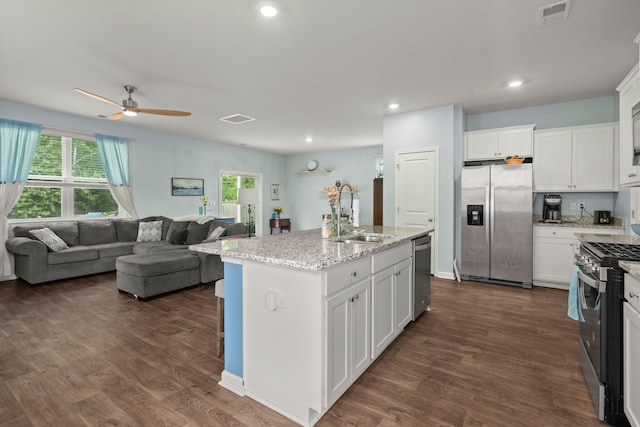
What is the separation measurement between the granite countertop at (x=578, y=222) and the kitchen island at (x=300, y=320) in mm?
3342

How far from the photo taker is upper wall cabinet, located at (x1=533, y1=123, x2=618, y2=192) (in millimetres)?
4090

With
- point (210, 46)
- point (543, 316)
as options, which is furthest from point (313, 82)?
point (543, 316)

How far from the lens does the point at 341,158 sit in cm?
893

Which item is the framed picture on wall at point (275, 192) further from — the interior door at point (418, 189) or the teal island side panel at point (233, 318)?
the teal island side panel at point (233, 318)

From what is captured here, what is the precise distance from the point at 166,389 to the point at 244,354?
1.87ft

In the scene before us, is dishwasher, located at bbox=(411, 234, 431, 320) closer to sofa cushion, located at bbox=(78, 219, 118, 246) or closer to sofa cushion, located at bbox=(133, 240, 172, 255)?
sofa cushion, located at bbox=(133, 240, 172, 255)

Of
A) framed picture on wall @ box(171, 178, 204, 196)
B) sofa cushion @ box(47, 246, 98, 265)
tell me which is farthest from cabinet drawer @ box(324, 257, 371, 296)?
framed picture on wall @ box(171, 178, 204, 196)

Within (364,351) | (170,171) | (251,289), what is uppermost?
(170,171)

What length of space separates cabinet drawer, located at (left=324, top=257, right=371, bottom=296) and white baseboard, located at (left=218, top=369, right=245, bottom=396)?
924mm

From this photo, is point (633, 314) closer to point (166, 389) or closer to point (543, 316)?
point (543, 316)

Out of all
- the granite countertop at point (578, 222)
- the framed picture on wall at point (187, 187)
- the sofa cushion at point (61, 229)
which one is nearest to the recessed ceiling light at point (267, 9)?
the granite countertop at point (578, 222)

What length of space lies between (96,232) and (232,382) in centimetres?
480

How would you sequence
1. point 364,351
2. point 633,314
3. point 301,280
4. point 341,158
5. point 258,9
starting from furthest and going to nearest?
point 341,158 → point 258,9 → point 364,351 → point 301,280 → point 633,314

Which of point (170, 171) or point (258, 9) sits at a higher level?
point (258, 9)
